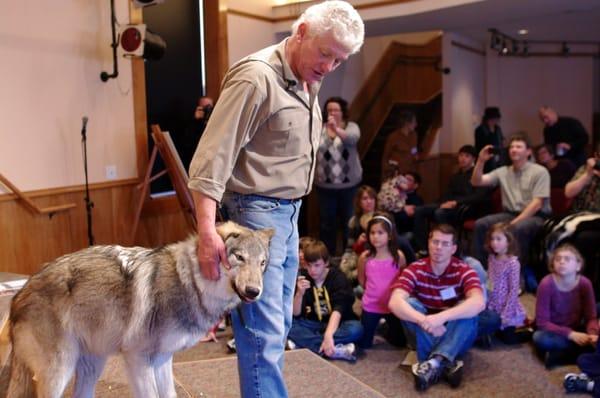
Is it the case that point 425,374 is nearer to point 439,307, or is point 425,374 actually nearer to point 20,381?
point 439,307

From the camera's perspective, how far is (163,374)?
181 centimetres

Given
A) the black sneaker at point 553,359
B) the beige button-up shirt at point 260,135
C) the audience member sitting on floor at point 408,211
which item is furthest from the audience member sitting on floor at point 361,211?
the beige button-up shirt at point 260,135

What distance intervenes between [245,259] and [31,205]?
3.01m

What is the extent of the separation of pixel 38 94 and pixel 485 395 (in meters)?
3.31

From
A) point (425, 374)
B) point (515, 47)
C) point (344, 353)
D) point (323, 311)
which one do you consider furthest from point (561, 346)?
point (515, 47)

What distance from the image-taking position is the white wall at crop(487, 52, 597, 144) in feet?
33.5

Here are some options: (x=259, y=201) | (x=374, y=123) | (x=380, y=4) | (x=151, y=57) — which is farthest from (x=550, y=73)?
(x=259, y=201)

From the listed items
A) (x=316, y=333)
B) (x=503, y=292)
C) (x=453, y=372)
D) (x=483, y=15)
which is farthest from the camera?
(x=483, y=15)

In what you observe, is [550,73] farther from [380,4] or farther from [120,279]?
[120,279]

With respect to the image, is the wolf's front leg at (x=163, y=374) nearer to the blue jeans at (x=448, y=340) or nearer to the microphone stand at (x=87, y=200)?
the blue jeans at (x=448, y=340)

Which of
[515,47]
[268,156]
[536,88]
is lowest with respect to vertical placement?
[268,156]

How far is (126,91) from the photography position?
491 cm

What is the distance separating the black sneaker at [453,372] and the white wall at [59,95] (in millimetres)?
2862

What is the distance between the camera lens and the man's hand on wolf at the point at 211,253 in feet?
5.40
